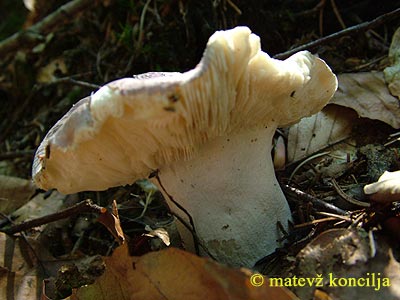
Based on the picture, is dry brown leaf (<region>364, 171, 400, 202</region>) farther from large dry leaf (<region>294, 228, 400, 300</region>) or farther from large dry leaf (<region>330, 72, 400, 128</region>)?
large dry leaf (<region>330, 72, 400, 128</region>)

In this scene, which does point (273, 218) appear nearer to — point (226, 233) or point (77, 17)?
point (226, 233)

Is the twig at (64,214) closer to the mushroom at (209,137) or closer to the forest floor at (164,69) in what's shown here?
the forest floor at (164,69)

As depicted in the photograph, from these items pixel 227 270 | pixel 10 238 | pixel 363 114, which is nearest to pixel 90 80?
pixel 10 238

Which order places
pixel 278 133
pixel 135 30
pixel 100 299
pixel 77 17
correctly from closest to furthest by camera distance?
pixel 100 299 < pixel 278 133 < pixel 135 30 < pixel 77 17

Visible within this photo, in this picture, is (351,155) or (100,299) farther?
(351,155)

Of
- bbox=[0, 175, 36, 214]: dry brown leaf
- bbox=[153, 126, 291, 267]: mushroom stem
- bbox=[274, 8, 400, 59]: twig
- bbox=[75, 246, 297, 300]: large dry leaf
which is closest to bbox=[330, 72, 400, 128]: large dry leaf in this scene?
bbox=[274, 8, 400, 59]: twig

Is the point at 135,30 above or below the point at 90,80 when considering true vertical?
above

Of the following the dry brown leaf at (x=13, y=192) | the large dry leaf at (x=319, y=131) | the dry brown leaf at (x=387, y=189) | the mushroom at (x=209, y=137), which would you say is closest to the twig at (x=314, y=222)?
the mushroom at (x=209, y=137)
